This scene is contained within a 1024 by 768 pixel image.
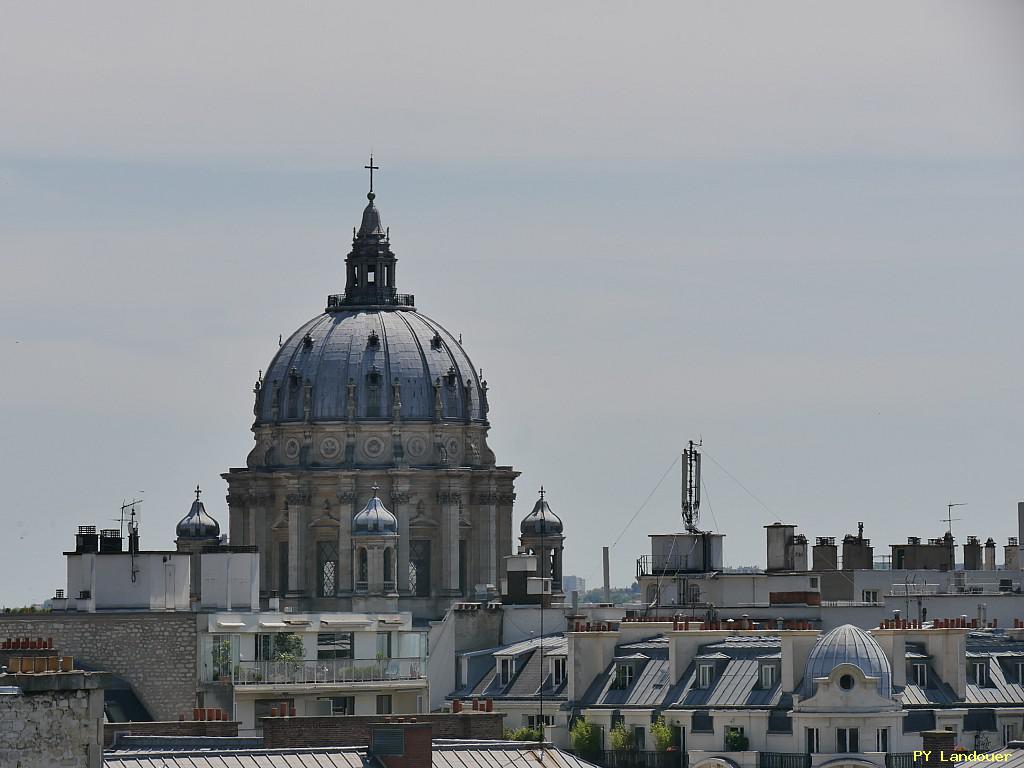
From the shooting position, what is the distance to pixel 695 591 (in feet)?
463

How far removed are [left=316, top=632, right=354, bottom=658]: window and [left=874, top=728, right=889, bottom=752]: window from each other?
60.1ft

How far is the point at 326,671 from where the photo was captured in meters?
113

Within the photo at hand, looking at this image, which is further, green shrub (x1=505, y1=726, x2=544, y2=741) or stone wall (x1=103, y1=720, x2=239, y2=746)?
green shrub (x1=505, y1=726, x2=544, y2=741)

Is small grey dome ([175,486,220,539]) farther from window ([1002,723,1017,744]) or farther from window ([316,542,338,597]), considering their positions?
window ([1002,723,1017,744])

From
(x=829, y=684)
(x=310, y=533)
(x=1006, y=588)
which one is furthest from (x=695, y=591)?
(x=310, y=533)

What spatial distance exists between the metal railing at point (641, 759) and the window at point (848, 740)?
20.1 feet

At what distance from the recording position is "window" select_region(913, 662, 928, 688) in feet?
363

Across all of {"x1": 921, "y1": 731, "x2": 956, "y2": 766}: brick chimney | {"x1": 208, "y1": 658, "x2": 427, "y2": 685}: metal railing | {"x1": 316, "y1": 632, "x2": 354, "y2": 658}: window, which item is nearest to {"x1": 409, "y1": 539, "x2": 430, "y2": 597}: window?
{"x1": 208, "y1": 658, "x2": 427, "y2": 685}: metal railing

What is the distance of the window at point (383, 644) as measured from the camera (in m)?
117

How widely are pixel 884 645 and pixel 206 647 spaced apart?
18498 millimetres

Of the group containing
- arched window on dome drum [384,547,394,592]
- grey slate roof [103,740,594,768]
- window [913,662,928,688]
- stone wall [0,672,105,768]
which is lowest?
stone wall [0,672,105,768]

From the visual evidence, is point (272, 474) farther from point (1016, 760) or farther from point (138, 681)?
point (1016, 760)

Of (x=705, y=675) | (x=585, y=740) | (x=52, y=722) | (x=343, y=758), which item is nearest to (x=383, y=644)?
(x=585, y=740)

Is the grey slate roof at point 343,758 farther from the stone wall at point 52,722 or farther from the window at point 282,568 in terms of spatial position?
the window at point 282,568
